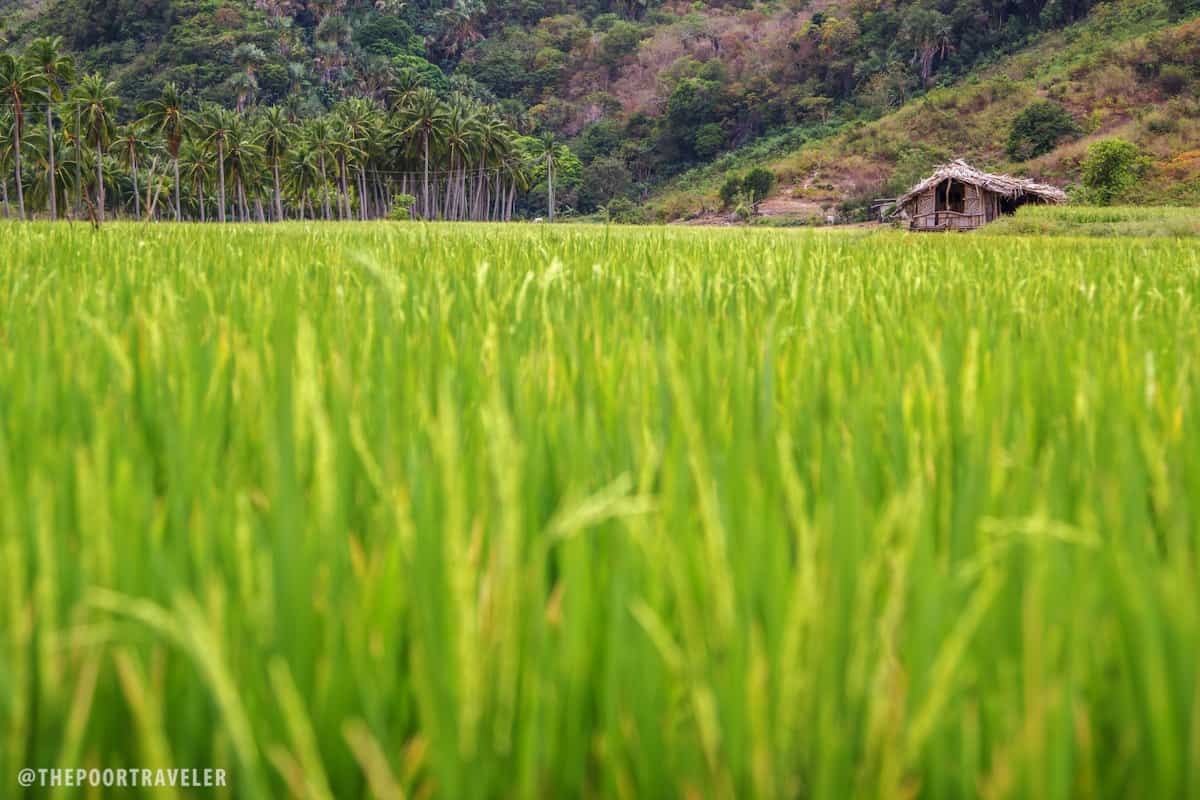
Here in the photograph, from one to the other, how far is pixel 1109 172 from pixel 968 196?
17.2 ft

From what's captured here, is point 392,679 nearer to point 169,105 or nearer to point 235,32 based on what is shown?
point 169,105

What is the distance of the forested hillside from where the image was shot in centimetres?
7844

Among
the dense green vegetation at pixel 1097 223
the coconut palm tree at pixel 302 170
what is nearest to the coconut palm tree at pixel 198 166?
the coconut palm tree at pixel 302 170

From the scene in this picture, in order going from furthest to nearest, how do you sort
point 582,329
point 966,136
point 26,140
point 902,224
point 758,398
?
1. point 966,136
2. point 26,140
3. point 902,224
4. point 582,329
5. point 758,398

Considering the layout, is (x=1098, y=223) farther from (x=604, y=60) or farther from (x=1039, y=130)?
(x=604, y=60)

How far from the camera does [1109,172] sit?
112 feet

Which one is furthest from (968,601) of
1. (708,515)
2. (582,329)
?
(582,329)

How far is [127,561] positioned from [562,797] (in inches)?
12.3

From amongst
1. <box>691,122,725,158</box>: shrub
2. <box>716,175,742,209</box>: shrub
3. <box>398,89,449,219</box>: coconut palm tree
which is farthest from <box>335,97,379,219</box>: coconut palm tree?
<box>691,122,725,158</box>: shrub

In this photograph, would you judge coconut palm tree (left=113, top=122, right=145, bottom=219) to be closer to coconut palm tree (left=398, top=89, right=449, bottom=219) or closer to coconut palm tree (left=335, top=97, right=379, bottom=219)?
coconut palm tree (left=335, top=97, right=379, bottom=219)

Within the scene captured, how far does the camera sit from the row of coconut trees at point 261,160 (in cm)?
5162

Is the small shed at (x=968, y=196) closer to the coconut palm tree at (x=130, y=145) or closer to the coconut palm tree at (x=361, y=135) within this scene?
the coconut palm tree at (x=361, y=135)

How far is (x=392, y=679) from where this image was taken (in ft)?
1.69

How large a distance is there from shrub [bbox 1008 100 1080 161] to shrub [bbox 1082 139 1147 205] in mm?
14888
